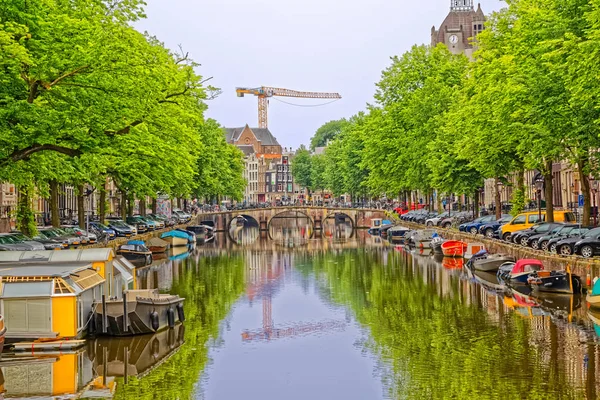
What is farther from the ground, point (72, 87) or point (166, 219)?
point (72, 87)

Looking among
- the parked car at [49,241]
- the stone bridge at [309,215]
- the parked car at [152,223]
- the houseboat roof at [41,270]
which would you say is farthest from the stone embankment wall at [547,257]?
the stone bridge at [309,215]

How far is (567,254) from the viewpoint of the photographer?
39.6 m

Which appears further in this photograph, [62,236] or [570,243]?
[62,236]

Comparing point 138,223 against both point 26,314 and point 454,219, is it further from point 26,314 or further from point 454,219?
point 26,314

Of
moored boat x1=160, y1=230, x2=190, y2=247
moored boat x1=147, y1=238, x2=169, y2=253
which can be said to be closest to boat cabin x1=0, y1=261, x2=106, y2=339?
moored boat x1=147, y1=238, x2=169, y2=253

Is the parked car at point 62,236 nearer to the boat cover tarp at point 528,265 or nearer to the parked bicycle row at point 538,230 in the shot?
the boat cover tarp at point 528,265

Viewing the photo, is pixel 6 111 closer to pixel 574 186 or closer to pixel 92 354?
pixel 92 354

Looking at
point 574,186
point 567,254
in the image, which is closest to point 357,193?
point 574,186

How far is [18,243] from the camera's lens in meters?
43.3

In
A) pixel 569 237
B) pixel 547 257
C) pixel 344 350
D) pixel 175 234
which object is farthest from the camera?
pixel 175 234

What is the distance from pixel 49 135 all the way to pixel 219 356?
10754 mm

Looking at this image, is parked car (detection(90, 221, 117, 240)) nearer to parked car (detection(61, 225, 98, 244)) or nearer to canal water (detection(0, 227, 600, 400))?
parked car (detection(61, 225, 98, 244))

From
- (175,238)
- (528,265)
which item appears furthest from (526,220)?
(175,238)

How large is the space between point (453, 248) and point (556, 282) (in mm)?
23658
